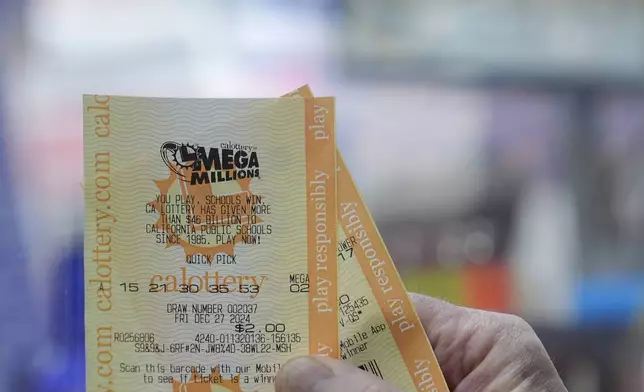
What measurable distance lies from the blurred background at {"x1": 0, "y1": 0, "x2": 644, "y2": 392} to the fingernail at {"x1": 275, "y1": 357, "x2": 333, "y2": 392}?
1.61 feet

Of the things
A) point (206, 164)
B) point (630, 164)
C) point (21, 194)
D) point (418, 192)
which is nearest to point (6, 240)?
point (21, 194)

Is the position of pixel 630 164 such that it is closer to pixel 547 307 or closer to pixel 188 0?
pixel 547 307

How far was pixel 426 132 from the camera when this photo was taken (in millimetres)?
1420

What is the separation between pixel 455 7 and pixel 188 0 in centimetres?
58

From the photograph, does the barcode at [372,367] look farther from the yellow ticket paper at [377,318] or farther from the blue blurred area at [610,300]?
the blue blurred area at [610,300]

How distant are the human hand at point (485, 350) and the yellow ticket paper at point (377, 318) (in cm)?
14

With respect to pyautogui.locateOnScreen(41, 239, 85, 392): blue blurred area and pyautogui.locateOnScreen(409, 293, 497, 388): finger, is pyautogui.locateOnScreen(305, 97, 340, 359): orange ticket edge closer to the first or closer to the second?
pyautogui.locateOnScreen(409, 293, 497, 388): finger

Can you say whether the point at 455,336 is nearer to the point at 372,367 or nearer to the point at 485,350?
the point at 485,350

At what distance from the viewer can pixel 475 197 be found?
1.46m

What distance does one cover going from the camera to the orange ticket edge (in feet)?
1.91

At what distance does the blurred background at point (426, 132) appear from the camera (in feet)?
3.63

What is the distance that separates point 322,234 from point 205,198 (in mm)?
104

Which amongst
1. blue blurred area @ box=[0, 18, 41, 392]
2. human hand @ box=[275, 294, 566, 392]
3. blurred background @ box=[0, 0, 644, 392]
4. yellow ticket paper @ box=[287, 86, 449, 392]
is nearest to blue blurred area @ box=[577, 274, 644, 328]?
blurred background @ box=[0, 0, 644, 392]

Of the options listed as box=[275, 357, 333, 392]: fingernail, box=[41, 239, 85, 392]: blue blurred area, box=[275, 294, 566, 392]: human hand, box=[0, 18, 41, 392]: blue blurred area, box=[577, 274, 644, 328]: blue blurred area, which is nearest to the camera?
box=[275, 357, 333, 392]: fingernail
